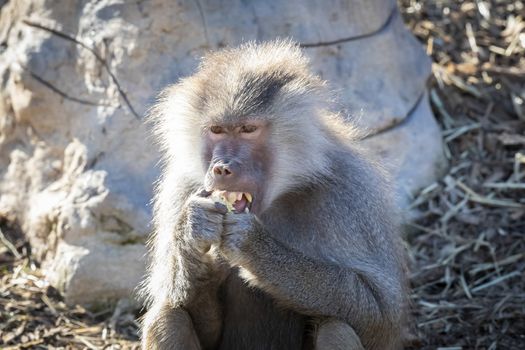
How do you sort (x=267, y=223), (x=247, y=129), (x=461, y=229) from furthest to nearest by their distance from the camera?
(x=461, y=229)
(x=267, y=223)
(x=247, y=129)

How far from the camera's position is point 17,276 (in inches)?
249

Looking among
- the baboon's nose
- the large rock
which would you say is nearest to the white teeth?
the baboon's nose

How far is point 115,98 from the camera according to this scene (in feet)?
20.9

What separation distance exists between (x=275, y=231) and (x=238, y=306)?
0.43 m

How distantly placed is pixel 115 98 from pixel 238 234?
243 centimetres

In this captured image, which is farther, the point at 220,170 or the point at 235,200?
the point at 235,200

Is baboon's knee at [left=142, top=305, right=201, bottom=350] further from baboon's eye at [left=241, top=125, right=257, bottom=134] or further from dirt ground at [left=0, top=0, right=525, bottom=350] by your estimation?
dirt ground at [left=0, top=0, right=525, bottom=350]

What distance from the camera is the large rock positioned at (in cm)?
610

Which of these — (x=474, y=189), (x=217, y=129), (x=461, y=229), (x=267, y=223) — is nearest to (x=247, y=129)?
(x=217, y=129)

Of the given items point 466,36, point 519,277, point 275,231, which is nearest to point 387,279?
point 275,231

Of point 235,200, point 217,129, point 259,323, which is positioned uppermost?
point 217,129

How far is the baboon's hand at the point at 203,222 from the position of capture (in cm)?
424

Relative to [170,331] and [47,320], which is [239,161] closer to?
[170,331]

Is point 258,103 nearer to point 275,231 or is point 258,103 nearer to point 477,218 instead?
point 275,231
